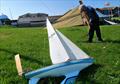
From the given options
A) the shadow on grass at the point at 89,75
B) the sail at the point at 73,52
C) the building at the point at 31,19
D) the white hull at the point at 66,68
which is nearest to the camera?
the white hull at the point at 66,68

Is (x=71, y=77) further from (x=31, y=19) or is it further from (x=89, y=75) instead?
(x=31, y=19)

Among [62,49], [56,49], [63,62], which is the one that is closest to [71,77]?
[63,62]

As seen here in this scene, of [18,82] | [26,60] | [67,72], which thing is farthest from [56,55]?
[26,60]

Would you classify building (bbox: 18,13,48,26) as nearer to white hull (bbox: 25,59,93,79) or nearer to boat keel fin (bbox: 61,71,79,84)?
white hull (bbox: 25,59,93,79)

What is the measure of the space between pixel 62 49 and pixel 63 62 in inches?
15.2

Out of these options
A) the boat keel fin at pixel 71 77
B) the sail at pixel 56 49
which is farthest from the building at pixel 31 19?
the boat keel fin at pixel 71 77

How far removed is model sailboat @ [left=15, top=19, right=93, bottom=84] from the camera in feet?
18.8

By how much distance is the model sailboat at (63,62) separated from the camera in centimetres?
573

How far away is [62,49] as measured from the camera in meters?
6.21

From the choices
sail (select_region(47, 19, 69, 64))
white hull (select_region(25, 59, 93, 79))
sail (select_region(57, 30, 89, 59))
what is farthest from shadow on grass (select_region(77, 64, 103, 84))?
white hull (select_region(25, 59, 93, 79))

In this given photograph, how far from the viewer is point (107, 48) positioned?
1209 centimetres

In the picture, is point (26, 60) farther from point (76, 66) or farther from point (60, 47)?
point (76, 66)

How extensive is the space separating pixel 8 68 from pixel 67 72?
406cm

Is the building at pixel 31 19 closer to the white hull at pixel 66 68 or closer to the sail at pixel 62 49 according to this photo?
the sail at pixel 62 49
